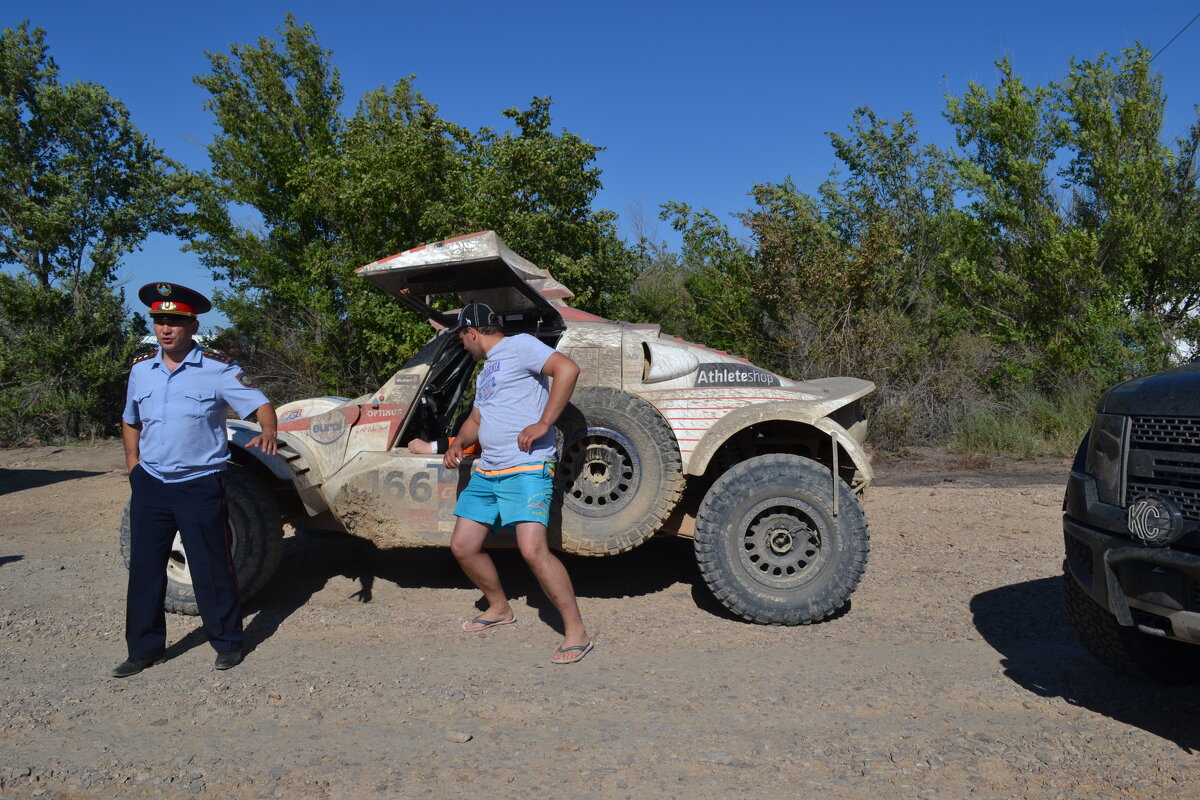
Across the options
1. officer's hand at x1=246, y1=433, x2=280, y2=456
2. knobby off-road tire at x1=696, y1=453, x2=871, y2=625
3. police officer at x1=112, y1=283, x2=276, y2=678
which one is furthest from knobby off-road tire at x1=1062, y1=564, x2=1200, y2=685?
police officer at x1=112, y1=283, x2=276, y2=678

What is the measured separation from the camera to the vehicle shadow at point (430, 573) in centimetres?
577

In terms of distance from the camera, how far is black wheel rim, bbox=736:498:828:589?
518 centimetres

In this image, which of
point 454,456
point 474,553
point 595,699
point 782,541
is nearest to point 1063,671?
point 782,541

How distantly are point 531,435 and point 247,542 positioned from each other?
6.70 ft

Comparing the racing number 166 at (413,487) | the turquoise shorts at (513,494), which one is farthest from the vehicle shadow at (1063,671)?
the racing number 166 at (413,487)

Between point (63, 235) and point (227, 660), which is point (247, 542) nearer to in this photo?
point (227, 660)

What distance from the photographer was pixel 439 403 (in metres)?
6.49

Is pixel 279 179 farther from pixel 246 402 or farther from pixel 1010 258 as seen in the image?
pixel 246 402

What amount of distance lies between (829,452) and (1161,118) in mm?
12721

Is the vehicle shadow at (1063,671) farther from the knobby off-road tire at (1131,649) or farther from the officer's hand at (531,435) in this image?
the officer's hand at (531,435)

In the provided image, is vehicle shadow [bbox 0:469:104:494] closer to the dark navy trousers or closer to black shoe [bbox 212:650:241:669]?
the dark navy trousers

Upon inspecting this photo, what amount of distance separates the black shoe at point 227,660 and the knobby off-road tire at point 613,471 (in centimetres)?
183

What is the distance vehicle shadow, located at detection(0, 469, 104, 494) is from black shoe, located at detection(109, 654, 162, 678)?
792cm

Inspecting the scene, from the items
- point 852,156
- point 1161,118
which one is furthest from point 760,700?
point 852,156
